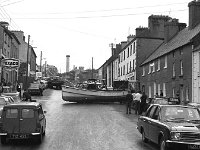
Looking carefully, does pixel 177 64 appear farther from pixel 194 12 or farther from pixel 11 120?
pixel 11 120

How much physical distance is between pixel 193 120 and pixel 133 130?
6.26 metres

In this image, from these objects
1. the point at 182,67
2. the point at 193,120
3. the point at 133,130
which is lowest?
the point at 133,130

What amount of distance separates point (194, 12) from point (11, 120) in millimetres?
26907

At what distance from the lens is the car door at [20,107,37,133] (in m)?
13.1

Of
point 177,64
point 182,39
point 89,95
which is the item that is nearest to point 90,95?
point 89,95

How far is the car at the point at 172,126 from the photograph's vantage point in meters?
10.0

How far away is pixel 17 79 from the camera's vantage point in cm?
6175

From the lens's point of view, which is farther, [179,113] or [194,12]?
[194,12]

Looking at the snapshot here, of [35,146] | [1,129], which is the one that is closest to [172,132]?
[35,146]

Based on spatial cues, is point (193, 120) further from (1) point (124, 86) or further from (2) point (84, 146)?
(1) point (124, 86)

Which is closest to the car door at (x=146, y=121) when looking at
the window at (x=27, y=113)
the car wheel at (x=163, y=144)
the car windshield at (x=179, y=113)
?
the car windshield at (x=179, y=113)

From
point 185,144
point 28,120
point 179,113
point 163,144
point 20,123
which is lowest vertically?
point 163,144

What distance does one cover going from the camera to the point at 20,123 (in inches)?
514

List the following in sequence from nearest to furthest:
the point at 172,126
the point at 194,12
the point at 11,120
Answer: the point at 172,126, the point at 11,120, the point at 194,12
